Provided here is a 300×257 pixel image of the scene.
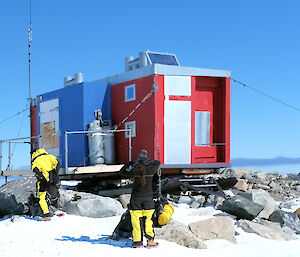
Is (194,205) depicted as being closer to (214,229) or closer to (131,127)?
(214,229)

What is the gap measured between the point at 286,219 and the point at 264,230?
5.55 ft

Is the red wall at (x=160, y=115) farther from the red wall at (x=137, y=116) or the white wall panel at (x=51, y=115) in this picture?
the white wall panel at (x=51, y=115)

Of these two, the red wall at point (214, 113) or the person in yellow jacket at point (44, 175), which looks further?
the red wall at point (214, 113)

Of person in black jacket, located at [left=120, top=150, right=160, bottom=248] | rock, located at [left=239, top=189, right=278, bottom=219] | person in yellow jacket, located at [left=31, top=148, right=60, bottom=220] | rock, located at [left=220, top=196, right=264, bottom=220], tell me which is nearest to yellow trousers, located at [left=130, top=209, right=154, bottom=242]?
person in black jacket, located at [left=120, top=150, right=160, bottom=248]

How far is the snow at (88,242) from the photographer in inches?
302

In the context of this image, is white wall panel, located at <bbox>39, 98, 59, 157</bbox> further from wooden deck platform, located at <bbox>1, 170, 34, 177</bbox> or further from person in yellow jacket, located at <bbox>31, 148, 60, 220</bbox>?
person in yellow jacket, located at <bbox>31, 148, 60, 220</bbox>

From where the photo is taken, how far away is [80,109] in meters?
14.9

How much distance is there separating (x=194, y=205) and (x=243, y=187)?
472cm

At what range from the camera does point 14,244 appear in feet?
27.6

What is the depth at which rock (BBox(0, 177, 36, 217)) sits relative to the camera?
11.5 meters

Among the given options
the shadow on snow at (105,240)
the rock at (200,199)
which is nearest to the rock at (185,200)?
the rock at (200,199)

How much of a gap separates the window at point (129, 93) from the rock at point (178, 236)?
6.56m

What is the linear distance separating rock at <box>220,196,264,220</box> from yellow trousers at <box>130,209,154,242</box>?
3.88 metres

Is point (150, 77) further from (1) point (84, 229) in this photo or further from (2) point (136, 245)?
(2) point (136, 245)
